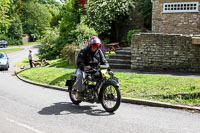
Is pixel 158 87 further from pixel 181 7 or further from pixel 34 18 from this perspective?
pixel 34 18

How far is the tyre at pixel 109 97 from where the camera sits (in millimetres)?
7004

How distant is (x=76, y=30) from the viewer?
77.2 feet

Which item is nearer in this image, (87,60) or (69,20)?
(87,60)

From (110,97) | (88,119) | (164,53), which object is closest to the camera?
(88,119)

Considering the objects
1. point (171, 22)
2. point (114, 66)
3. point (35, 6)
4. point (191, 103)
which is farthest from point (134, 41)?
point (35, 6)

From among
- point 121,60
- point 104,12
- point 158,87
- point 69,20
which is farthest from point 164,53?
point 69,20

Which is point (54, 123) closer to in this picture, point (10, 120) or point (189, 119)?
point (10, 120)

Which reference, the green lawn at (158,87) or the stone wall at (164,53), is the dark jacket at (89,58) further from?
the stone wall at (164,53)

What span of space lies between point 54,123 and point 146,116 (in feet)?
7.32

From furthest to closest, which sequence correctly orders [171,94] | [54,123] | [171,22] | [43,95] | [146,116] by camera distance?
[171,22], [43,95], [171,94], [146,116], [54,123]

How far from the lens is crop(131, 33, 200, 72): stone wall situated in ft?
45.3

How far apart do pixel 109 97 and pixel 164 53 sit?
8.00 meters

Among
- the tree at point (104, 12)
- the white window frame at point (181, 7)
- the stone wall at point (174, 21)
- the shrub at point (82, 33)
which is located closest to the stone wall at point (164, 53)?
the stone wall at point (174, 21)

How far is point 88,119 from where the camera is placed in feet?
21.5
